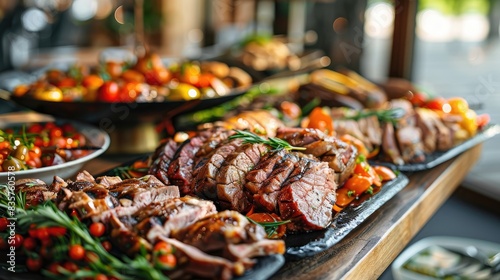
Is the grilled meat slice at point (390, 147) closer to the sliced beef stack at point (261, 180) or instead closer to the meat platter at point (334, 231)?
the meat platter at point (334, 231)

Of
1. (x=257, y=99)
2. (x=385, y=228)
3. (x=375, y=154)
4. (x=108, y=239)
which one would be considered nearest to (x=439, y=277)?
(x=375, y=154)

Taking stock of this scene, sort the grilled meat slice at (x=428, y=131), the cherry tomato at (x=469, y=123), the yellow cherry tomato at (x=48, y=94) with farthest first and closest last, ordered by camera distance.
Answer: the cherry tomato at (x=469, y=123)
the yellow cherry tomato at (x=48, y=94)
the grilled meat slice at (x=428, y=131)

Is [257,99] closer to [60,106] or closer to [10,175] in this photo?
[60,106]

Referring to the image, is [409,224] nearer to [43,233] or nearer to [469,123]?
[469,123]

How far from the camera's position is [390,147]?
11.2 feet

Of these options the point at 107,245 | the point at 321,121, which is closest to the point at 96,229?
the point at 107,245

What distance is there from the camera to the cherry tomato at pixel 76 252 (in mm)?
1834

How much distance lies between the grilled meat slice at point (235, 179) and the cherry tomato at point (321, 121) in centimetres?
107

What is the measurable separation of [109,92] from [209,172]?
166cm

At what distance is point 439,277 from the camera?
3740mm

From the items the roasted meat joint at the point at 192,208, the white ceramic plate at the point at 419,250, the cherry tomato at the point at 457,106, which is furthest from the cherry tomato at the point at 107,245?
the cherry tomato at the point at 457,106

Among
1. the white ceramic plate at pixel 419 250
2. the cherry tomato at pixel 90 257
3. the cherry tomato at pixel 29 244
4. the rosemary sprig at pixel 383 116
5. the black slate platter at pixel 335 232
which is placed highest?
the rosemary sprig at pixel 383 116

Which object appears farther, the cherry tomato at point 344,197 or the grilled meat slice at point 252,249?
the cherry tomato at point 344,197

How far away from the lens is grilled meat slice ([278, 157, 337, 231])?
2.25 m
